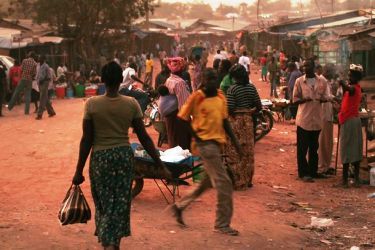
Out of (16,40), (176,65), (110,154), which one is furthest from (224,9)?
(110,154)

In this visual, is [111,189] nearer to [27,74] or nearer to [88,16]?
[27,74]

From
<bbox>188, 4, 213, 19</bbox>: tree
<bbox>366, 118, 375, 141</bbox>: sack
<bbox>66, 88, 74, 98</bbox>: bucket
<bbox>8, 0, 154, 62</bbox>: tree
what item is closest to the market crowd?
<bbox>366, 118, 375, 141</bbox>: sack

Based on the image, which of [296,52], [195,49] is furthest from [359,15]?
[195,49]

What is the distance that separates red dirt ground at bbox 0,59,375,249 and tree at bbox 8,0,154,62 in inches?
790

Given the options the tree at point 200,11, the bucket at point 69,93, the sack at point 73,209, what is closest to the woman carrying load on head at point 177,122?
the sack at point 73,209

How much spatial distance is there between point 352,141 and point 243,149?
1.63m

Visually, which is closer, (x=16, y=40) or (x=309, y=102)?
(x=309, y=102)

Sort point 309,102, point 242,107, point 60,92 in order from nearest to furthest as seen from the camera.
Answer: point 242,107, point 309,102, point 60,92

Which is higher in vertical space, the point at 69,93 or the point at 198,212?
the point at 69,93

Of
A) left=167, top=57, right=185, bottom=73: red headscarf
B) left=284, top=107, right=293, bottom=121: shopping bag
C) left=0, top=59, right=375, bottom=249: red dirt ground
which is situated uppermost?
left=167, top=57, right=185, bottom=73: red headscarf

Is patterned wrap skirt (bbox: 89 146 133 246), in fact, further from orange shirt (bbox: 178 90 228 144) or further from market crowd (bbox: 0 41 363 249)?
orange shirt (bbox: 178 90 228 144)

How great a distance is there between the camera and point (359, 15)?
29391 millimetres

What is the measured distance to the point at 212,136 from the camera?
6469 millimetres

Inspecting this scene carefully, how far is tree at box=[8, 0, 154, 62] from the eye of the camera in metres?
31.2
